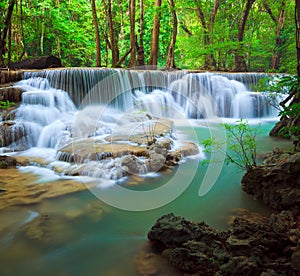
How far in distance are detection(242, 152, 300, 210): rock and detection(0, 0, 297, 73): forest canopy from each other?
1110 cm

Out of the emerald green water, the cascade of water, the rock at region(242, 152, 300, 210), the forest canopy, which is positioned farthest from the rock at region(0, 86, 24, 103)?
the rock at region(242, 152, 300, 210)

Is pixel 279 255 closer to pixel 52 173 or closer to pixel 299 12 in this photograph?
pixel 299 12

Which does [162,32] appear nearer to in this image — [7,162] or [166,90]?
[166,90]

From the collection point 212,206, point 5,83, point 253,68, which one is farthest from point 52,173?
point 253,68

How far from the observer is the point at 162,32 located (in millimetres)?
19391

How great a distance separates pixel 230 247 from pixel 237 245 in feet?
0.23

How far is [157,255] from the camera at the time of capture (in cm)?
263

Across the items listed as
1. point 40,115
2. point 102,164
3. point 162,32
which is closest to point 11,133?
point 40,115

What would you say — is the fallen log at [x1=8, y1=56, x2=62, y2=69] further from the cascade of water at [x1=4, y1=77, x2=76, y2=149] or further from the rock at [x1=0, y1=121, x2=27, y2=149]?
the rock at [x1=0, y1=121, x2=27, y2=149]

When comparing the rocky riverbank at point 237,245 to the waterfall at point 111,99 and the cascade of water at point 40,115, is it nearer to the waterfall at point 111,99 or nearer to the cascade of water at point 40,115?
the waterfall at point 111,99

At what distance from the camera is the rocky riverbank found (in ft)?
6.81

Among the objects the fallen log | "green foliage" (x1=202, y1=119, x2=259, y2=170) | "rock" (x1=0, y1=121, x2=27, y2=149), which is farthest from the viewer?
the fallen log

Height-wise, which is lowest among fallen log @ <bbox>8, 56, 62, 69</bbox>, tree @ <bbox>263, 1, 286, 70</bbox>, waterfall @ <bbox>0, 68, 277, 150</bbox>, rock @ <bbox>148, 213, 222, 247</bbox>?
rock @ <bbox>148, 213, 222, 247</bbox>

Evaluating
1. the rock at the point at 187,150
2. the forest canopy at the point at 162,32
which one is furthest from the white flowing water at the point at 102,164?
the forest canopy at the point at 162,32
